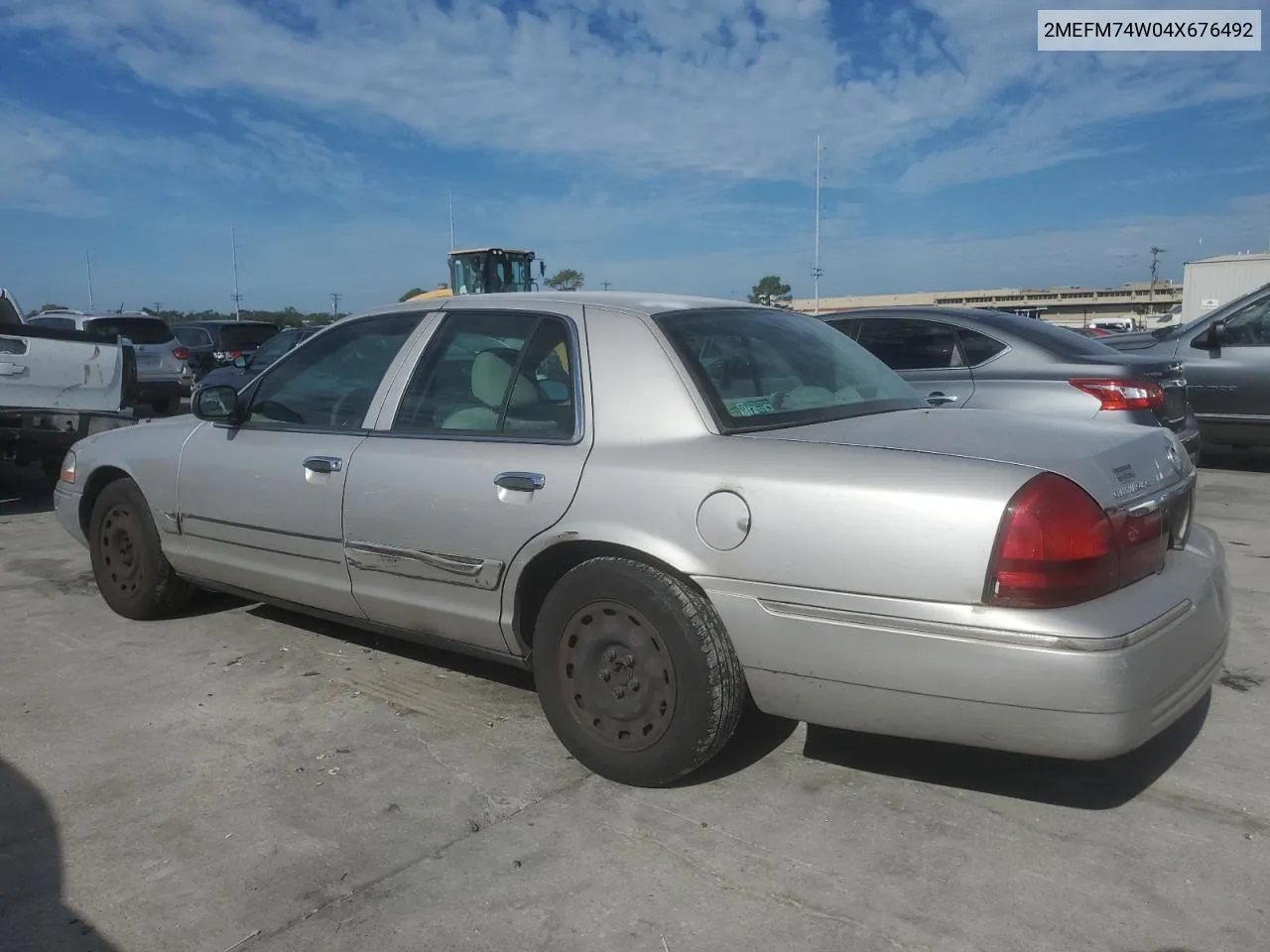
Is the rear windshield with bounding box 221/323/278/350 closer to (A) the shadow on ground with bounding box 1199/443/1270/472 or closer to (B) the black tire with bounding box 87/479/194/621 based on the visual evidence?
(B) the black tire with bounding box 87/479/194/621

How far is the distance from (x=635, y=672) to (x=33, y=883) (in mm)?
1707

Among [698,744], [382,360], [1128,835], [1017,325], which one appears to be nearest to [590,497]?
[698,744]

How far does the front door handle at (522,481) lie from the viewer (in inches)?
131

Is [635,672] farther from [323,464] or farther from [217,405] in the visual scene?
[217,405]

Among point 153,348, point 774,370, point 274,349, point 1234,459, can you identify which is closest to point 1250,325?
point 1234,459

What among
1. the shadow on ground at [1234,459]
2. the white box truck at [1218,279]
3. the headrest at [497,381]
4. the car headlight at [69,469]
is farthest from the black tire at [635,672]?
the white box truck at [1218,279]

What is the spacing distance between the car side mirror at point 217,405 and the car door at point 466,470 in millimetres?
913

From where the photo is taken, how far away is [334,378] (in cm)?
425

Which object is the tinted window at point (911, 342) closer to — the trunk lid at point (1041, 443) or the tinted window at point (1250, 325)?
the tinted window at point (1250, 325)

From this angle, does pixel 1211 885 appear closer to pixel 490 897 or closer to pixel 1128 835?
pixel 1128 835

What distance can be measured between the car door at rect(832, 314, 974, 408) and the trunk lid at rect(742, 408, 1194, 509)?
11.3ft

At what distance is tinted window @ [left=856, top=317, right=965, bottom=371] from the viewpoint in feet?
23.3

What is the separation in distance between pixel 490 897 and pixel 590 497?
1.16m

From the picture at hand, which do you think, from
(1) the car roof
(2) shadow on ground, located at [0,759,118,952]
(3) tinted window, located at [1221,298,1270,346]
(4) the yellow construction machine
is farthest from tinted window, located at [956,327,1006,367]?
(4) the yellow construction machine
